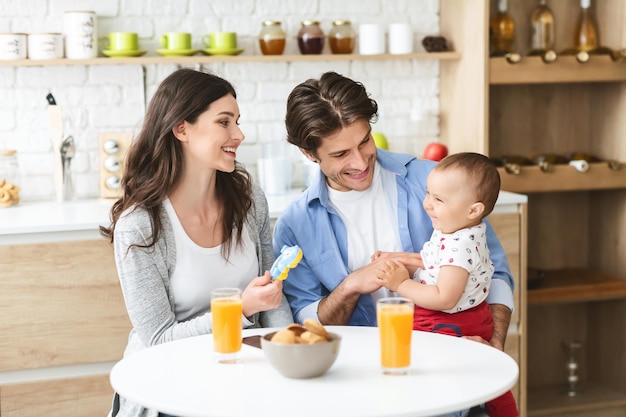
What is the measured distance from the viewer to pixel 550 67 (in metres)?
3.50

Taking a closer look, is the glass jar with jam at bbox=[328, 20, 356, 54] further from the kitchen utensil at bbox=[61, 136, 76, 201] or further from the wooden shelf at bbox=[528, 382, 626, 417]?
the wooden shelf at bbox=[528, 382, 626, 417]

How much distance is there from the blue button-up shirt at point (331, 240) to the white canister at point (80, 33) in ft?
4.16

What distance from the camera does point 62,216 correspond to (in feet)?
9.85

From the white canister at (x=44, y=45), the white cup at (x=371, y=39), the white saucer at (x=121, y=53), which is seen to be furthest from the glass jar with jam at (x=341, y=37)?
the white canister at (x=44, y=45)

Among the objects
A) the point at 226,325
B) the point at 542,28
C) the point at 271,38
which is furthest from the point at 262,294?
the point at 542,28

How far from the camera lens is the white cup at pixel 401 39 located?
3.60 meters

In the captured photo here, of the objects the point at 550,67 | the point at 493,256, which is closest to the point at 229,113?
the point at 493,256

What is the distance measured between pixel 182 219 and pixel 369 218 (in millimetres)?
507

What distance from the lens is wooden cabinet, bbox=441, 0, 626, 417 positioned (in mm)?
3502

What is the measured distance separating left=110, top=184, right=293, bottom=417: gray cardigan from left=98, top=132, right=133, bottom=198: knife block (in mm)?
1205

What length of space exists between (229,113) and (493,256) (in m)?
0.80

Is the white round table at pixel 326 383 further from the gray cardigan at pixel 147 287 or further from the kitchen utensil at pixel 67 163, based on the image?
the kitchen utensil at pixel 67 163

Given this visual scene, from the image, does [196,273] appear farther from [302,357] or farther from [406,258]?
[302,357]

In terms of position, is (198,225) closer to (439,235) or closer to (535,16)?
(439,235)
